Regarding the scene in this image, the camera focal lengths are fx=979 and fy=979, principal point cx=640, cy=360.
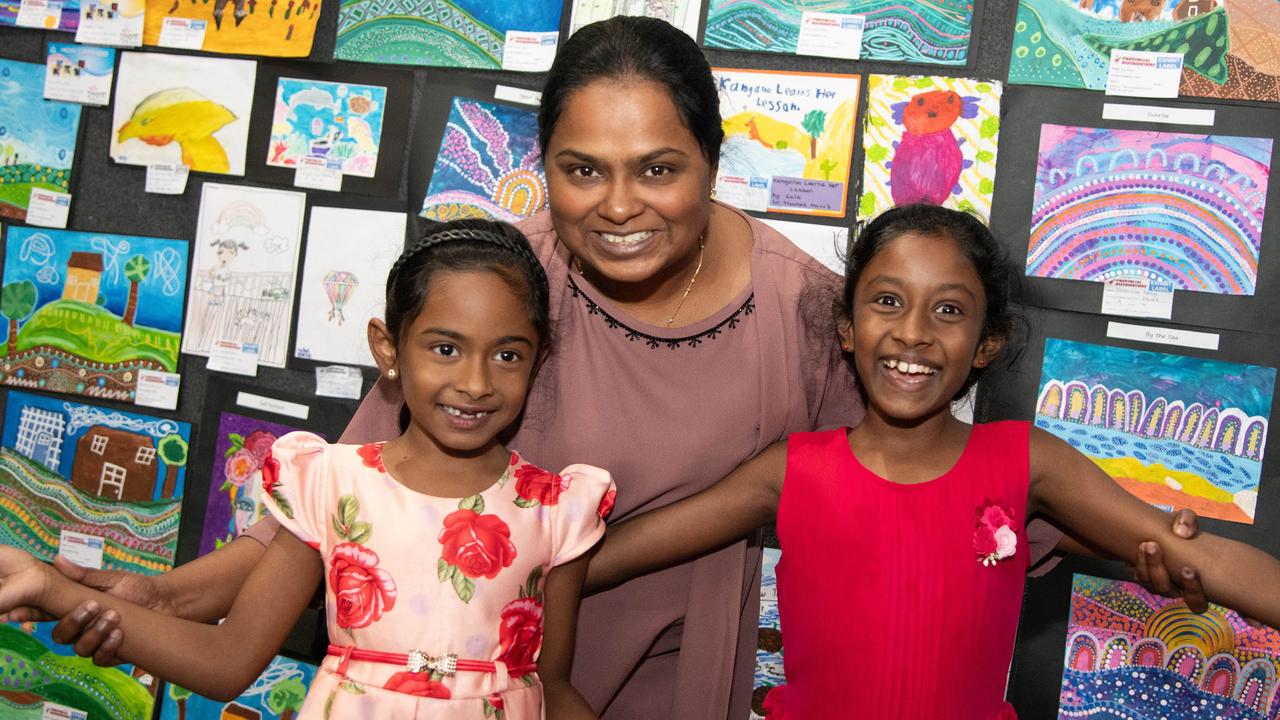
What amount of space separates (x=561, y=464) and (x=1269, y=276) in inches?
47.2

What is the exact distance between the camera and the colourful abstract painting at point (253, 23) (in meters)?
2.07

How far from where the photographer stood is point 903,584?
1189 millimetres

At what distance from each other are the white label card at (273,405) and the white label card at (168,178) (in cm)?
48

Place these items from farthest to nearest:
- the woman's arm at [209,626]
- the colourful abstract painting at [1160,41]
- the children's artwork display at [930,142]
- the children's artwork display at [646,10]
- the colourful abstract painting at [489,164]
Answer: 1. the colourful abstract painting at [489,164]
2. the children's artwork display at [646,10]
3. the children's artwork display at [930,142]
4. the colourful abstract painting at [1160,41]
5. the woman's arm at [209,626]

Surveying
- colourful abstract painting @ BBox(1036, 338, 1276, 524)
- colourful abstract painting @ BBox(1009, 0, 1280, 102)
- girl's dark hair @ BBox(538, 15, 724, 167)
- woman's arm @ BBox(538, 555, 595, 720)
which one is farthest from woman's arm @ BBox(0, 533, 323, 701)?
colourful abstract painting @ BBox(1009, 0, 1280, 102)

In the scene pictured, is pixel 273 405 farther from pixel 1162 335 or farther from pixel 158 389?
pixel 1162 335

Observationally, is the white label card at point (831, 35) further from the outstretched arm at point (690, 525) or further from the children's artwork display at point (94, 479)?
the children's artwork display at point (94, 479)

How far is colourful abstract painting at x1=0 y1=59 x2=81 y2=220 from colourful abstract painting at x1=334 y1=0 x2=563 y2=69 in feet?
2.38

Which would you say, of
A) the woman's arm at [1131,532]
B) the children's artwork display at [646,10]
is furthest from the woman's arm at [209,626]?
the children's artwork display at [646,10]

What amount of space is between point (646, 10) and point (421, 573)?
3.94 ft

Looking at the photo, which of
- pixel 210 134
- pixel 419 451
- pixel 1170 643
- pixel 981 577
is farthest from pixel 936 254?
pixel 210 134

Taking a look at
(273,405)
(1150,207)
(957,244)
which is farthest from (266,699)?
(1150,207)

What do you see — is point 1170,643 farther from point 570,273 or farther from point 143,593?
point 143,593

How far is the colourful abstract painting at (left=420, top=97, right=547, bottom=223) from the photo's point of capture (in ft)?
6.39
